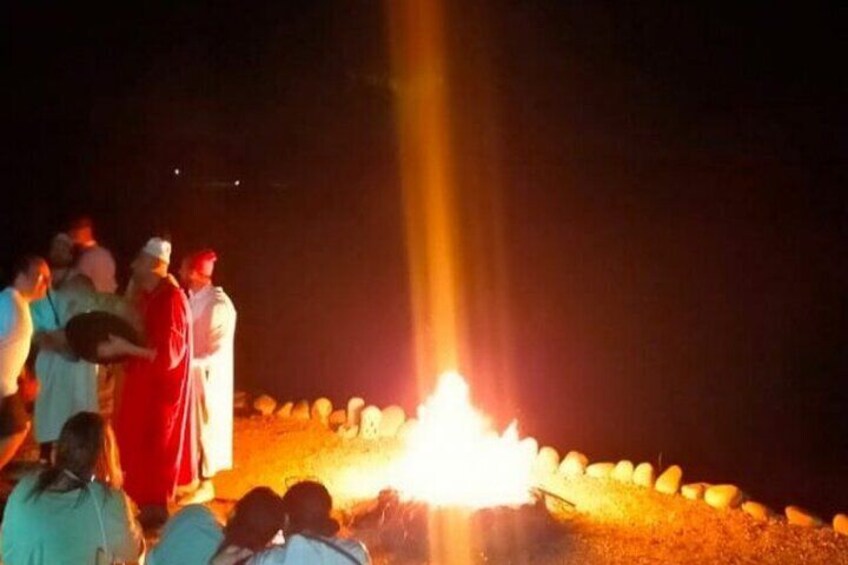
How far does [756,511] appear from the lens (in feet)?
28.8

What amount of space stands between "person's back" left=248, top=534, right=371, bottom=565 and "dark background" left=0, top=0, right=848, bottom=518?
27.0 ft

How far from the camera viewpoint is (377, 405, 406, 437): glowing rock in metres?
10.8

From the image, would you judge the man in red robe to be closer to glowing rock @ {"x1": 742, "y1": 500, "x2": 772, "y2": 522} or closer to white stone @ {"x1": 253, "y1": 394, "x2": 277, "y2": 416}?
white stone @ {"x1": 253, "y1": 394, "x2": 277, "y2": 416}

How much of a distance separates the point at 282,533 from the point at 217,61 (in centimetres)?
3880

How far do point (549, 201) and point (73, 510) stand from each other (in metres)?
31.2

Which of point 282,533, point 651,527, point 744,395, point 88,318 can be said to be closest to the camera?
point 282,533

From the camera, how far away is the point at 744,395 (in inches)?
614

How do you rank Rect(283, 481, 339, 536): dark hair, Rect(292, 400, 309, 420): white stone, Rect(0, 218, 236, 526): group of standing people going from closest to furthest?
Rect(283, 481, 339, 536): dark hair < Rect(0, 218, 236, 526): group of standing people < Rect(292, 400, 309, 420): white stone

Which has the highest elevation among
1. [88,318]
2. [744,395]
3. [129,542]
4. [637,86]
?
[637,86]

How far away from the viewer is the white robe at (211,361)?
8.87 metres

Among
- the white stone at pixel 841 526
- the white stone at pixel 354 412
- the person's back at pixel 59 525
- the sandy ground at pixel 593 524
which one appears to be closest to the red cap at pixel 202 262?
the sandy ground at pixel 593 524

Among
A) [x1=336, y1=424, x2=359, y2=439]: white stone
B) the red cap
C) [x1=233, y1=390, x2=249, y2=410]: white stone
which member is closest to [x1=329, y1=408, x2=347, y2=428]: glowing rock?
[x1=336, y1=424, x2=359, y2=439]: white stone

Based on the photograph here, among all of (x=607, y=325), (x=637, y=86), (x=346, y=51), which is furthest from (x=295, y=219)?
(x=607, y=325)

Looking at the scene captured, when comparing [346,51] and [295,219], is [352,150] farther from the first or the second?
[295,219]
